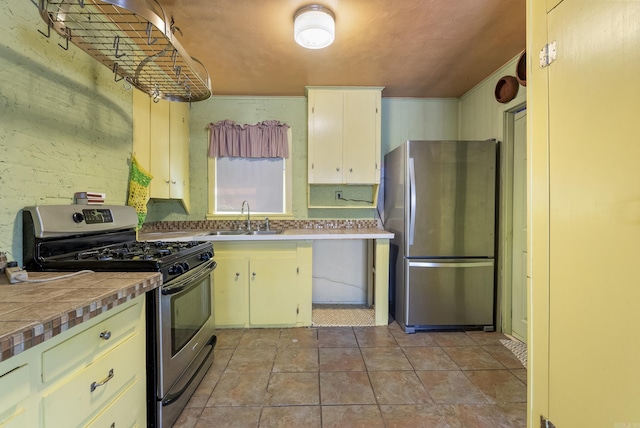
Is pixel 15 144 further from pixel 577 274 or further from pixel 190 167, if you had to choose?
pixel 577 274

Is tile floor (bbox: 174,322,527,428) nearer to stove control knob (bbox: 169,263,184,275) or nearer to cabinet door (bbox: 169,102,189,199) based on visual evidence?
stove control knob (bbox: 169,263,184,275)

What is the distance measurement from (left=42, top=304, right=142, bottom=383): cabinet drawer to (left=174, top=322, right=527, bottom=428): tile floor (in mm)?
759

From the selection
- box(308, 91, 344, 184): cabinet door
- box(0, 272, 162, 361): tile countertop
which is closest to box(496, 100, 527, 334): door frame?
box(308, 91, 344, 184): cabinet door

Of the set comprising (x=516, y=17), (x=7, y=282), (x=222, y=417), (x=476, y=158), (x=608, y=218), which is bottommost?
(x=222, y=417)

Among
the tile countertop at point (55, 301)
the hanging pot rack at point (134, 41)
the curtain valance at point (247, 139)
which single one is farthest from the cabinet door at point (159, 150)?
the tile countertop at point (55, 301)

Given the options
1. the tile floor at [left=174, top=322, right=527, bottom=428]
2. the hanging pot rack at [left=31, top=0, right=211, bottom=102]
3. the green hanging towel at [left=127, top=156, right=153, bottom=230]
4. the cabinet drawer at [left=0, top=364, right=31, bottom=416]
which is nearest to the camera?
the cabinet drawer at [left=0, top=364, right=31, bottom=416]

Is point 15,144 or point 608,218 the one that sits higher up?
point 15,144

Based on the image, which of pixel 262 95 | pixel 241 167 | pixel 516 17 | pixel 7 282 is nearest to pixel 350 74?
pixel 262 95

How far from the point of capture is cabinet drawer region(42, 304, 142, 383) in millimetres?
791

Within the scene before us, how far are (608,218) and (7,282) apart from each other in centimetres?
218

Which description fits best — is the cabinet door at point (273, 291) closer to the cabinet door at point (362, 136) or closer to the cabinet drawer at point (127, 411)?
the cabinet door at point (362, 136)

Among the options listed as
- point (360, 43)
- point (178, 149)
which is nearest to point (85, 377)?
point (178, 149)

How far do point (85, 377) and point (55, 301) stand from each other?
27cm

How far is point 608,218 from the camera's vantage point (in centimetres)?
89
